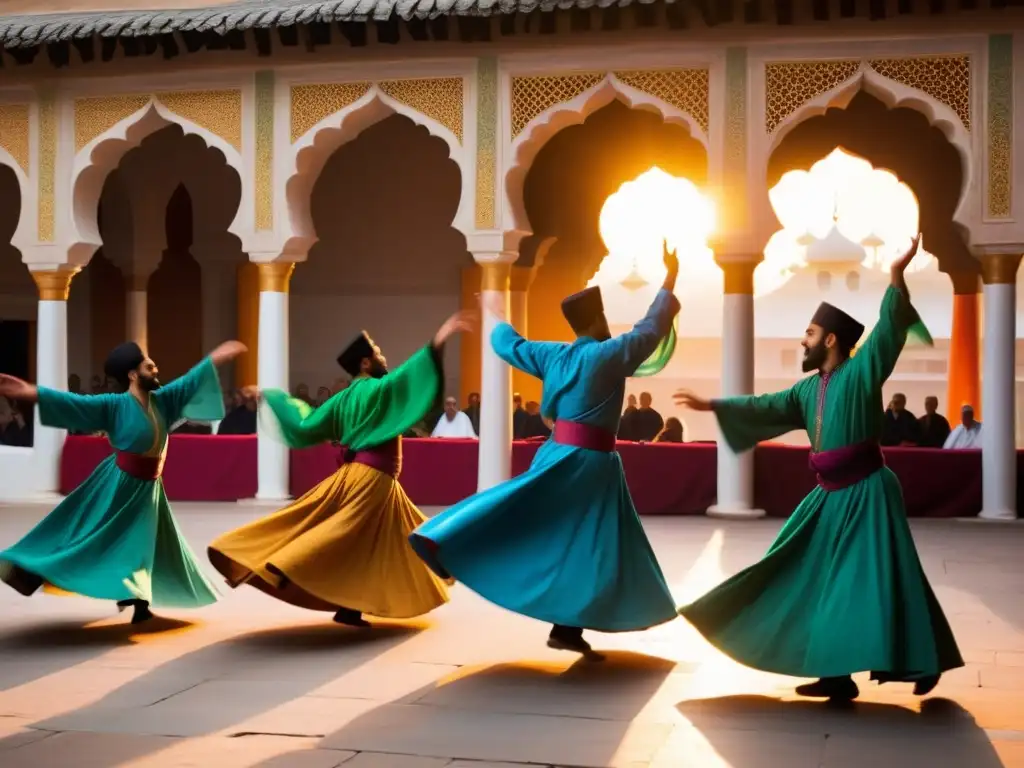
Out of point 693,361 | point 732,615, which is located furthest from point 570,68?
point 693,361

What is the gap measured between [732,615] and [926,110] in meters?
7.62

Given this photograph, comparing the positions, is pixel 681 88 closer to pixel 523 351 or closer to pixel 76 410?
pixel 523 351

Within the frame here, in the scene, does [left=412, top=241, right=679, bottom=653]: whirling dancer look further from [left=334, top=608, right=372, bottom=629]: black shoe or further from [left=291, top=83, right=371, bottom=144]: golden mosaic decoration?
[left=291, top=83, right=371, bottom=144]: golden mosaic decoration

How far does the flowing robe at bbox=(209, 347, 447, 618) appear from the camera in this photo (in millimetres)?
6191

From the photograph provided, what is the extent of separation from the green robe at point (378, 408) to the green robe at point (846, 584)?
1893mm

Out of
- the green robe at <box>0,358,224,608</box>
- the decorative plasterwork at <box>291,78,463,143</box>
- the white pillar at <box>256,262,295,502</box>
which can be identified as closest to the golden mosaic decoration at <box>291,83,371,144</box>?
the decorative plasterwork at <box>291,78,463,143</box>

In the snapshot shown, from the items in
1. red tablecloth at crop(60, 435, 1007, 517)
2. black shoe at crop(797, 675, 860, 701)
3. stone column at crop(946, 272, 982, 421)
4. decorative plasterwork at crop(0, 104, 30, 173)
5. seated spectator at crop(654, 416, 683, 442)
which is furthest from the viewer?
stone column at crop(946, 272, 982, 421)

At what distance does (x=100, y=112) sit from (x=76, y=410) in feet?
24.8

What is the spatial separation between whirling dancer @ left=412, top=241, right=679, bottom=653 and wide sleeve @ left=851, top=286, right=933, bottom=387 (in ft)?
3.12

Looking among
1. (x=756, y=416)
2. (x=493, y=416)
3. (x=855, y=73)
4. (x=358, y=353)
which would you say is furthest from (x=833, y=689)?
(x=855, y=73)

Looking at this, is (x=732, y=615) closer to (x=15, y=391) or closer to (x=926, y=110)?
(x=15, y=391)

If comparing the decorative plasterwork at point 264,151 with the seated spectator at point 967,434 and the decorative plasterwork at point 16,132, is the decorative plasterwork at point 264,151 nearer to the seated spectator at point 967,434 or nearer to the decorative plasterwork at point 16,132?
the decorative plasterwork at point 16,132

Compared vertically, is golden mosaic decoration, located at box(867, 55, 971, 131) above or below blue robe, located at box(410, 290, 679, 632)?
above

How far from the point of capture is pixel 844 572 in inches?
196
